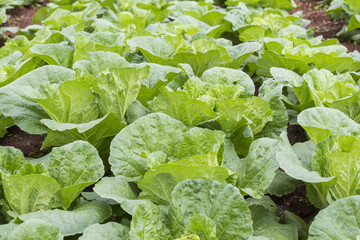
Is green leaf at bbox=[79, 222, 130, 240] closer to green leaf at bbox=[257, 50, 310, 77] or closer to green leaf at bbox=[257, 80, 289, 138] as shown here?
green leaf at bbox=[257, 80, 289, 138]

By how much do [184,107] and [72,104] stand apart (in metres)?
0.73

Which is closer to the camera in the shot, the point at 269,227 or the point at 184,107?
the point at 269,227

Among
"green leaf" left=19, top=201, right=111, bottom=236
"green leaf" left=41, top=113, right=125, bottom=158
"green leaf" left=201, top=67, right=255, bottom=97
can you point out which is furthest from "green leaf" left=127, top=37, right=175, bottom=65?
"green leaf" left=19, top=201, right=111, bottom=236

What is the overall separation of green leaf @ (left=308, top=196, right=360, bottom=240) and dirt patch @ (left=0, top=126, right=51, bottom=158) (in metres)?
2.26

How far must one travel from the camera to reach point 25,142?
3.48 metres

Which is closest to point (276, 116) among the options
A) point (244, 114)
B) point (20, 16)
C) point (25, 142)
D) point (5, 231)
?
point (244, 114)

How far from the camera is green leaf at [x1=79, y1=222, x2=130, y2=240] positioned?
182 cm

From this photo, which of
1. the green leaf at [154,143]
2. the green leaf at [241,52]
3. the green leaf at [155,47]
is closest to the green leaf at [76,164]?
the green leaf at [154,143]

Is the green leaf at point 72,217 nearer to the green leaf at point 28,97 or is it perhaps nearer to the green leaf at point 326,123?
the green leaf at point 28,97

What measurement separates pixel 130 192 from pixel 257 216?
0.73 metres

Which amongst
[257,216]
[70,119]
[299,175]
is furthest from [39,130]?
[299,175]

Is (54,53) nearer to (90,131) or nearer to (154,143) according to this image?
(90,131)

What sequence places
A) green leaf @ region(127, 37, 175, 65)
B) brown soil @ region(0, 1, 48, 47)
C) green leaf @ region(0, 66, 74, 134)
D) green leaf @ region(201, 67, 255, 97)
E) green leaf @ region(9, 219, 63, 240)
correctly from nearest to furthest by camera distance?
green leaf @ region(9, 219, 63, 240)
green leaf @ region(0, 66, 74, 134)
green leaf @ region(201, 67, 255, 97)
green leaf @ region(127, 37, 175, 65)
brown soil @ region(0, 1, 48, 47)

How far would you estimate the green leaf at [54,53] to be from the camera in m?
3.31
